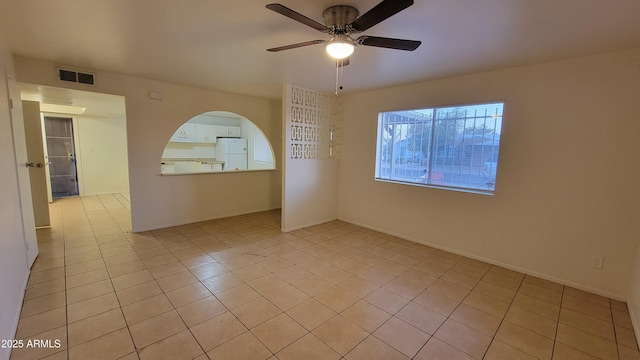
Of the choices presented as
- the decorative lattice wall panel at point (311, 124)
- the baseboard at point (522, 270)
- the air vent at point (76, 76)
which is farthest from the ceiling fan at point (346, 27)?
the air vent at point (76, 76)

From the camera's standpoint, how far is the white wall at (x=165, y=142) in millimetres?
3799

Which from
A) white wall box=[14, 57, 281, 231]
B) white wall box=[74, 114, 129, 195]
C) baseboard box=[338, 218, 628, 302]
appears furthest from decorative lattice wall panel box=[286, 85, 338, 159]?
white wall box=[74, 114, 129, 195]

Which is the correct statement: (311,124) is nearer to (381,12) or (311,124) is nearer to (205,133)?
(381,12)

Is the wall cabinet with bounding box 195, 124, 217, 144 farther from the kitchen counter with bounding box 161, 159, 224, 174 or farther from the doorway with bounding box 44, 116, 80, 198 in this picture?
the doorway with bounding box 44, 116, 80, 198

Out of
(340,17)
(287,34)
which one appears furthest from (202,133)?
(340,17)

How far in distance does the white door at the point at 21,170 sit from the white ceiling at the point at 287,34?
50 cm

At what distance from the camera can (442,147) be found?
380 cm

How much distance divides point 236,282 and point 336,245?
5.21ft

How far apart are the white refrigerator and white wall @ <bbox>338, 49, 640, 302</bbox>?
528cm

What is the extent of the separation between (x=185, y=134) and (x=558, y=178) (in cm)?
759

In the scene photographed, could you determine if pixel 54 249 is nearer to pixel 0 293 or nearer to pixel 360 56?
pixel 0 293

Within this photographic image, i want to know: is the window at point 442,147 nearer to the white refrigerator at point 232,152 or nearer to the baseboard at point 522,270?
the baseboard at point 522,270

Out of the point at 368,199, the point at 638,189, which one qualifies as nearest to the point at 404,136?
the point at 368,199

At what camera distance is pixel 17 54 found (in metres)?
3.05
